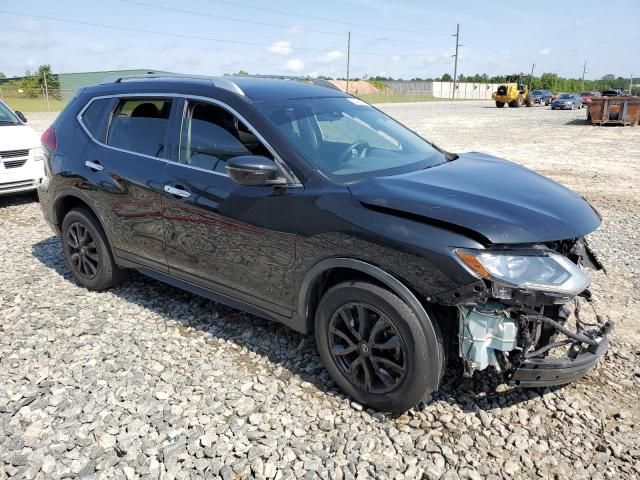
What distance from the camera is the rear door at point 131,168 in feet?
12.9

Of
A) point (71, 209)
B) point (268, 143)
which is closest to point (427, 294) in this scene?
point (268, 143)

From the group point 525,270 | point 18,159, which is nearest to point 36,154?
point 18,159

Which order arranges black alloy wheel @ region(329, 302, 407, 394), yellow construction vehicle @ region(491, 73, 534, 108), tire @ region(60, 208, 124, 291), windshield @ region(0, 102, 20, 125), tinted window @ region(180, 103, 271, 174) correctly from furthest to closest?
1. yellow construction vehicle @ region(491, 73, 534, 108)
2. windshield @ region(0, 102, 20, 125)
3. tire @ region(60, 208, 124, 291)
4. tinted window @ region(180, 103, 271, 174)
5. black alloy wheel @ region(329, 302, 407, 394)

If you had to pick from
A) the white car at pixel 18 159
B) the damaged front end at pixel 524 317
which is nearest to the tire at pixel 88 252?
the damaged front end at pixel 524 317

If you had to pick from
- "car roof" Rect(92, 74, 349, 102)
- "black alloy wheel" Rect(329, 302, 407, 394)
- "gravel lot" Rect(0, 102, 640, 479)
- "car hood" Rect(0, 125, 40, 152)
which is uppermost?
"car roof" Rect(92, 74, 349, 102)

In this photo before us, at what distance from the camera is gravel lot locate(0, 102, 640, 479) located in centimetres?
267

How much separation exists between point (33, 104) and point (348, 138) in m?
38.0

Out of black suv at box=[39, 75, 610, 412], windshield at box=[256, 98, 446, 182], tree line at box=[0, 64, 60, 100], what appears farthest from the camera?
Result: tree line at box=[0, 64, 60, 100]

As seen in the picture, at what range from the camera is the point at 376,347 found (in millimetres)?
2887

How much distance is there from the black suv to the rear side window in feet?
0.05

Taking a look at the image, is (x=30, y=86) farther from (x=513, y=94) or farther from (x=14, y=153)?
(x=513, y=94)

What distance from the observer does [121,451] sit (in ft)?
9.04

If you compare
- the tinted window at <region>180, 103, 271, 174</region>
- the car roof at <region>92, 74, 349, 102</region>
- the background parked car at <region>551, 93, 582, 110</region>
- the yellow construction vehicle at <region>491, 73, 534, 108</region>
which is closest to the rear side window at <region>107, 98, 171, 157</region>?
the car roof at <region>92, 74, 349, 102</region>

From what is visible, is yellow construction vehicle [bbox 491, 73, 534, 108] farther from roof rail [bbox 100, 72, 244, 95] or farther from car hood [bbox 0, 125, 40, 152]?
roof rail [bbox 100, 72, 244, 95]
